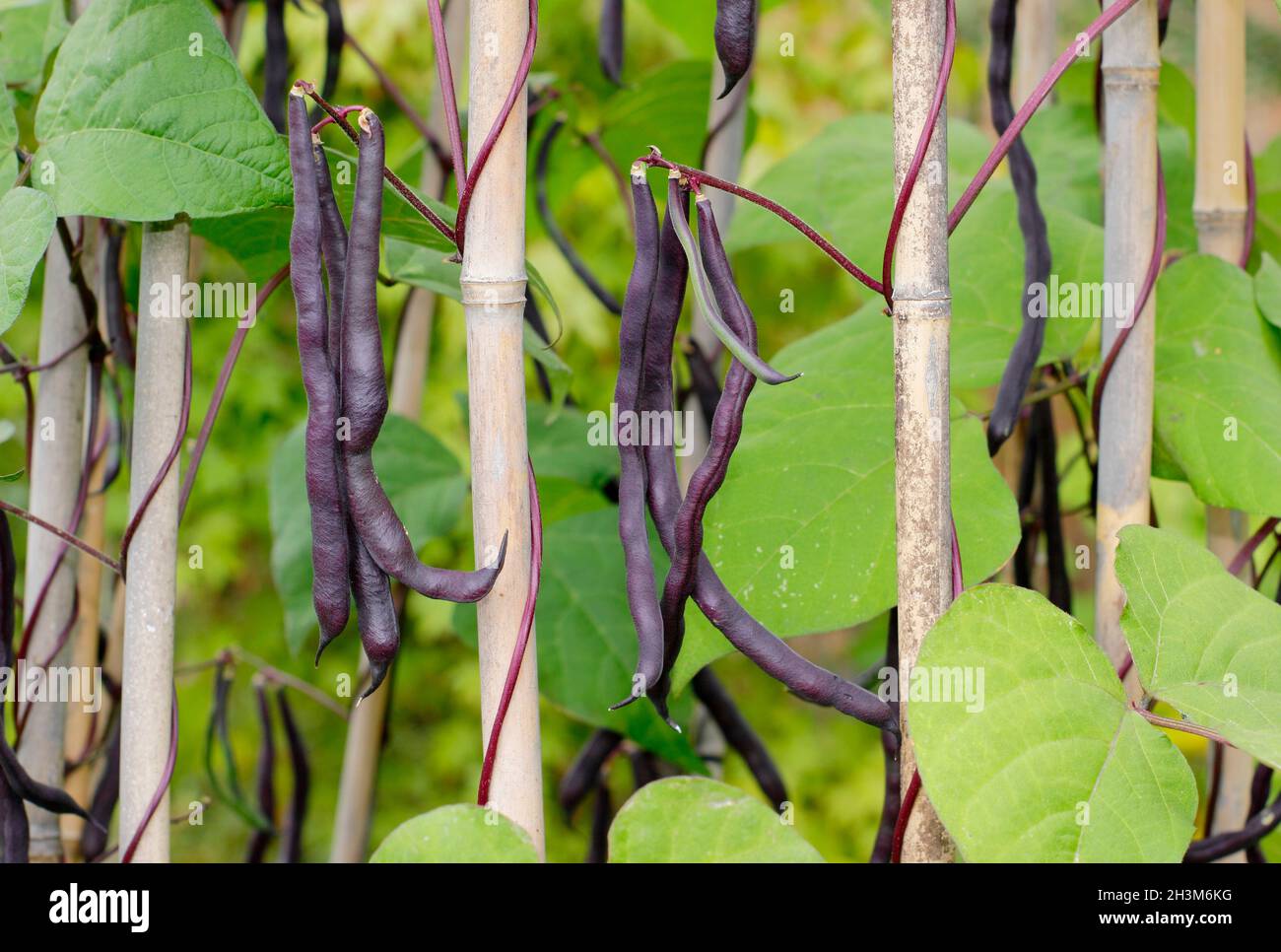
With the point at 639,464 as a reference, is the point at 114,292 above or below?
above

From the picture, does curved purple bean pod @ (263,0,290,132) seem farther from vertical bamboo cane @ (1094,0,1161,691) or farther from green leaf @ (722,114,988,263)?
vertical bamboo cane @ (1094,0,1161,691)

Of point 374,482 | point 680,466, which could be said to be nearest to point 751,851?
point 374,482

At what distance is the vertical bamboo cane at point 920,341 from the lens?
496 millimetres

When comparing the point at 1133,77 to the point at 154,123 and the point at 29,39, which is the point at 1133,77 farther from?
the point at 29,39

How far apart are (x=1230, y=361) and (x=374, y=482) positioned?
521mm

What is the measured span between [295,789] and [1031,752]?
67cm

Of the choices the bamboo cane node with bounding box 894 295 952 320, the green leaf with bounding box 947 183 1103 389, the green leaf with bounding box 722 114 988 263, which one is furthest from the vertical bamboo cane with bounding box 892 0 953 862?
the green leaf with bounding box 722 114 988 263

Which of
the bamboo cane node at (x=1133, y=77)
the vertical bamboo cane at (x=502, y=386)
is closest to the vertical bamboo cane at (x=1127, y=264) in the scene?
the bamboo cane node at (x=1133, y=77)

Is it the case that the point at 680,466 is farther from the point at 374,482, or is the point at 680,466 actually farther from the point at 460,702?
the point at 460,702

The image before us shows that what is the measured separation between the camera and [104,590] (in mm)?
1011

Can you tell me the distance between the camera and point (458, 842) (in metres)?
0.48

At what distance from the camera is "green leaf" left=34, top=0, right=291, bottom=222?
531 millimetres

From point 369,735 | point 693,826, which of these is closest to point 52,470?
point 369,735

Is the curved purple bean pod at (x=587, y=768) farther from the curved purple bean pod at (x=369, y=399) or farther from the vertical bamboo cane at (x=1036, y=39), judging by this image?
→ the vertical bamboo cane at (x=1036, y=39)
